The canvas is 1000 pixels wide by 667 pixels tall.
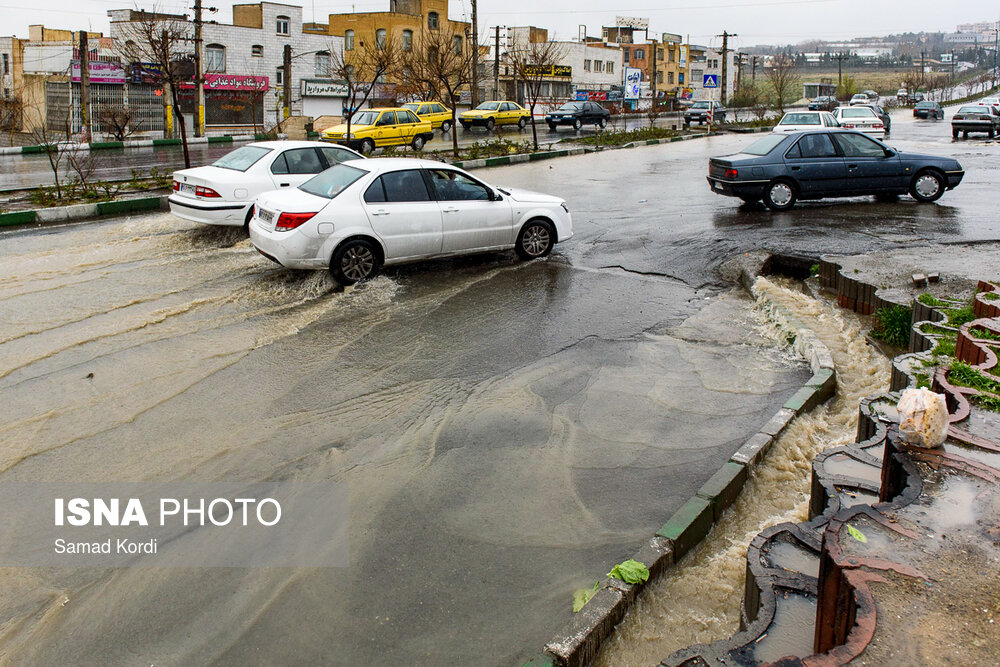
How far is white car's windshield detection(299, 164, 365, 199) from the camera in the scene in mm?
10188

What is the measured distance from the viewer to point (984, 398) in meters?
5.04

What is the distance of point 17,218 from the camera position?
46.1 feet

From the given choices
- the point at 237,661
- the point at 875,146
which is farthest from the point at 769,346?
the point at 875,146

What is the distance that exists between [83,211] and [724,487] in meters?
13.5

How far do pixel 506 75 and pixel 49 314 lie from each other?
209 ft

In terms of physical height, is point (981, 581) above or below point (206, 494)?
above

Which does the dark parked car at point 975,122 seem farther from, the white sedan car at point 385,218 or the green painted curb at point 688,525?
the green painted curb at point 688,525

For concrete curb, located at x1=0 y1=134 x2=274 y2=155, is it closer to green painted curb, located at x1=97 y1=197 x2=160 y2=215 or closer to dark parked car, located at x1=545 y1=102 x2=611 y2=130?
green painted curb, located at x1=97 y1=197 x2=160 y2=215

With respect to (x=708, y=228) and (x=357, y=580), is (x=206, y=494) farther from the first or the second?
(x=708, y=228)

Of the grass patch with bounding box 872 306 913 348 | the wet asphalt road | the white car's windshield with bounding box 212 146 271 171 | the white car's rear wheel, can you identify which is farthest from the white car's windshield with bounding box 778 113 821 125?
the white car's rear wheel

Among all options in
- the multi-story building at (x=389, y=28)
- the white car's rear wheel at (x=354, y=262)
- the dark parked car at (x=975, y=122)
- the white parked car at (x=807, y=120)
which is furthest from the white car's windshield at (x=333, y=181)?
the multi-story building at (x=389, y=28)

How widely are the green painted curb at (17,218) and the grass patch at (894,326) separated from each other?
43.0 feet

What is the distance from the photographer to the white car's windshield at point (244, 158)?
12.9m

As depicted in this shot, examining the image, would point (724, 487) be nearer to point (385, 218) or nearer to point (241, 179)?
point (385, 218)
